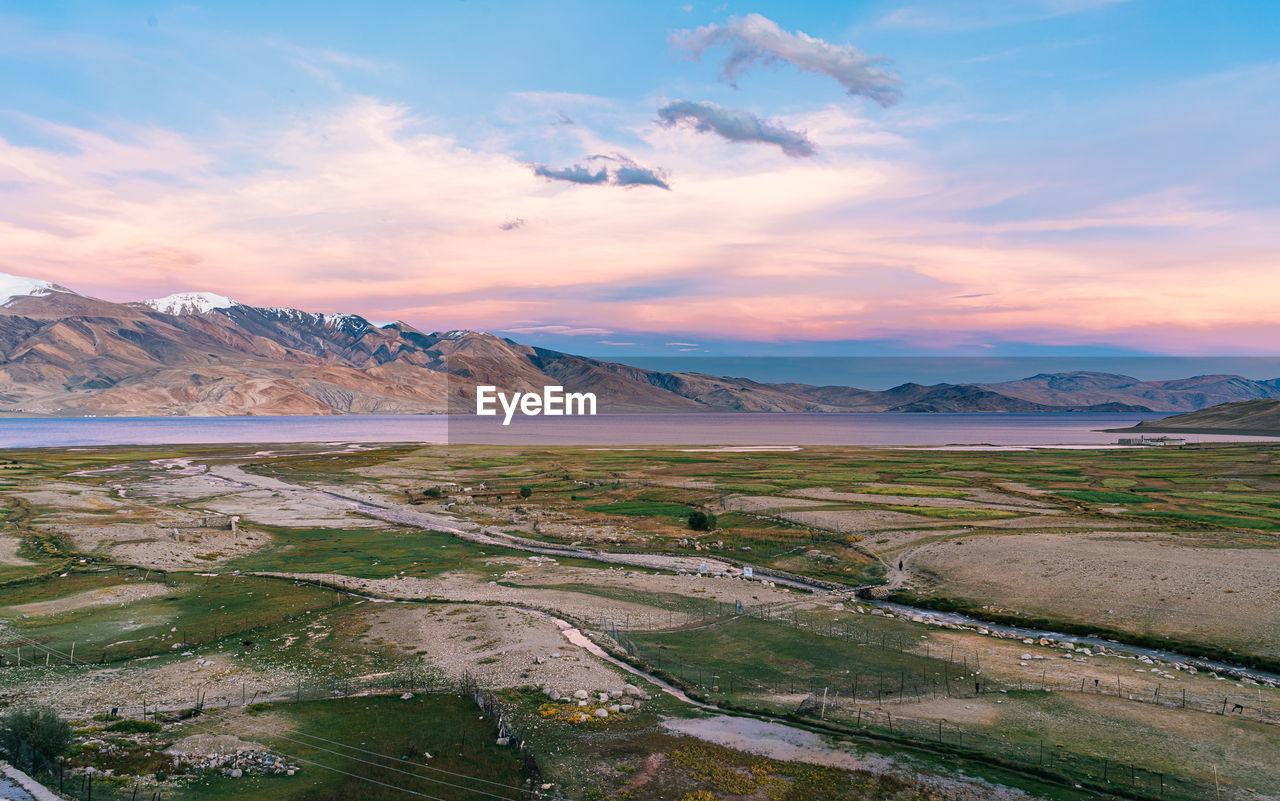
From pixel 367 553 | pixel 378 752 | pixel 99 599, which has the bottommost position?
pixel 367 553

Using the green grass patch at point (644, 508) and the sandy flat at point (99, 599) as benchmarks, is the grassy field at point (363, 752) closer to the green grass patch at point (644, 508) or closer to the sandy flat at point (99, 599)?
the sandy flat at point (99, 599)

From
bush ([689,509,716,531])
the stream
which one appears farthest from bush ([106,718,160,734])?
bush ([689,509,716,531])

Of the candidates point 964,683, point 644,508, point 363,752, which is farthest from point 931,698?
point 644,508

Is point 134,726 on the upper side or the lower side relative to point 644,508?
upper

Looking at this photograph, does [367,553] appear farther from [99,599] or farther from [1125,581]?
[1125,581]

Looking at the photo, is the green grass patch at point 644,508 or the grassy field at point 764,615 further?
the green grass patch at point 644,508

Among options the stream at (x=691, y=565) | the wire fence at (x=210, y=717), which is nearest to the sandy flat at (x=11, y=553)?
the stream at (x=691, y=565)

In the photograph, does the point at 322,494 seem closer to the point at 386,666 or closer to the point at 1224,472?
the point at 386,666

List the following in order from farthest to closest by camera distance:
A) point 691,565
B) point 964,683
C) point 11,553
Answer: point 691,565
point 11,553
point 964,683

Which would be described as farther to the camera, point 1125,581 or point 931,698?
point 1125,581

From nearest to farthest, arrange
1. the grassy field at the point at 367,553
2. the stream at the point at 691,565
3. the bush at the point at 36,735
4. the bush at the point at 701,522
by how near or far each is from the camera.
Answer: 1. the bush at the point at 36,735
2. the stream at the point at 691,565
3. the grassy field at the point at 367,553
4. the bush at the point at 701,522
